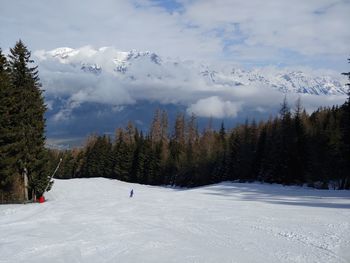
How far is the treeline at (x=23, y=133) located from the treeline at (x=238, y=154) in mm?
33554

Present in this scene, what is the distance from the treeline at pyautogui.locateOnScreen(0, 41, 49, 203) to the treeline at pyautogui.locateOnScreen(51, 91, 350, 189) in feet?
110

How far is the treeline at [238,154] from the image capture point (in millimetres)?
59594

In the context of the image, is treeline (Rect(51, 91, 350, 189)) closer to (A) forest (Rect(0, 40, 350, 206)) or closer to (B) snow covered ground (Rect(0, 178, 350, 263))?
(A) forest (Rect(0, 40, 350, 206))

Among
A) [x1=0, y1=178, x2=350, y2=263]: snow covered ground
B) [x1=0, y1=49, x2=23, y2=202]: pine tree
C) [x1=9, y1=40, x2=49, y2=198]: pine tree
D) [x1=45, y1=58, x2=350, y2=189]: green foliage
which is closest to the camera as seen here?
[x1=0, y1=178, x2=350, y2=263]: snow covered ground

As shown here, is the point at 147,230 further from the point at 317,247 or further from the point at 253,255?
the point at 317,247

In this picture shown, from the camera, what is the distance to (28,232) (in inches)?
795

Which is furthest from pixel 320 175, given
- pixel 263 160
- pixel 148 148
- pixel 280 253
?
pixel 148 148

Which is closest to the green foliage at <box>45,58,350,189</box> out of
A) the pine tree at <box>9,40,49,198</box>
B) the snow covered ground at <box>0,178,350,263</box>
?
the snow covered ground at <box>0,178,350,263</box>

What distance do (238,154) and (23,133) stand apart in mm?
55935

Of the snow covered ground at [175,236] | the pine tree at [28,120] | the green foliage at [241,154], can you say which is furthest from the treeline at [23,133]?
the green foliage at [241,154]

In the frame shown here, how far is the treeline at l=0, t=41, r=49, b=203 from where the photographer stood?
32844 millimetres

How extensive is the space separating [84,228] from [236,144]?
222 feet

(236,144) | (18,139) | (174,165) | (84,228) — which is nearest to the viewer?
(84,228)

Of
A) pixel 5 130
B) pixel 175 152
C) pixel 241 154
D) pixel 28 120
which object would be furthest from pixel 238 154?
pixel 5 130
